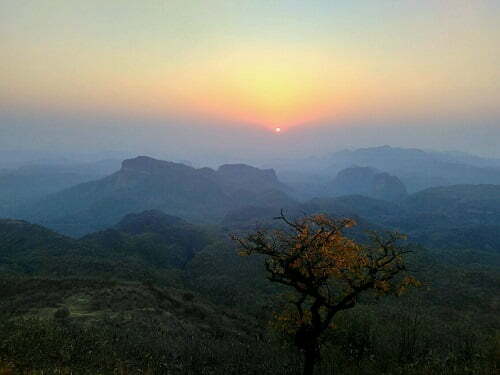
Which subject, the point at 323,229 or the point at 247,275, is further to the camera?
Answer: the point at 247,275

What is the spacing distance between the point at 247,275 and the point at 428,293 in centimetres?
4717

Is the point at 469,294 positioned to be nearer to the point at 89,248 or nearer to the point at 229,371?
the point at 229,371

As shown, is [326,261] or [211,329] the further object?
[211,329]

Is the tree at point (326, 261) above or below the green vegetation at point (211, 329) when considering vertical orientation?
above

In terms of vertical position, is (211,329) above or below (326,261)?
below

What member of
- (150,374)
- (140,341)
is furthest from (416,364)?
(140,341)

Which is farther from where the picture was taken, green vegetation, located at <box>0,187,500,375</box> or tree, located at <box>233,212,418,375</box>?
green vegetation, located at <box>0,187,500,375</box>

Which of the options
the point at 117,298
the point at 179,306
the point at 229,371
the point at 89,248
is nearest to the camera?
the point at 229,371

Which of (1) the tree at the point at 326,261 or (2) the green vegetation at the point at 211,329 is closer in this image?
(1) the tree at the point at 326,261

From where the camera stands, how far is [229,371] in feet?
59.9

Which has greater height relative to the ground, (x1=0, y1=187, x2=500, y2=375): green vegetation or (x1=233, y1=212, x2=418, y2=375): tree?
(x1=233, y1=212, x2=418, y2=375): tree

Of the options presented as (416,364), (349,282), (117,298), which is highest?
(349,282)

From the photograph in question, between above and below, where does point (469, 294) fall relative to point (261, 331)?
below

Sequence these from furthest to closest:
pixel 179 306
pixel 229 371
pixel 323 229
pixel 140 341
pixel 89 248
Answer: pixel 89 248, pixel 179 306, pixel 140 341, pixel 229 371, pixel 323 229
